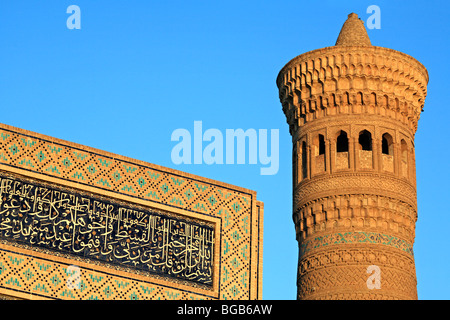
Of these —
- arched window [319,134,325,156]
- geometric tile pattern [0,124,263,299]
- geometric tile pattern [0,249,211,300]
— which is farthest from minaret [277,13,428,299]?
geometric tile pattern [0,249,211,300]

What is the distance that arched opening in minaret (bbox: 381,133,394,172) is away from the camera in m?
13.9

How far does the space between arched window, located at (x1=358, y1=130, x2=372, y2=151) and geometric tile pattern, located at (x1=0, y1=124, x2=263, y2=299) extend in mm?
4229

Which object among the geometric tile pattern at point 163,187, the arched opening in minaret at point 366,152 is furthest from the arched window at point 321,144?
the geometric tile pattern at point 163,187

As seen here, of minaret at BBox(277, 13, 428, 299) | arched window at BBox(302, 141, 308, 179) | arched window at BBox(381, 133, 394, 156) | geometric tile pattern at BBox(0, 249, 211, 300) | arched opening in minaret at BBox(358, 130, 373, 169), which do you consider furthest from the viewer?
arched window at BBox(302, 141, 308, 179)

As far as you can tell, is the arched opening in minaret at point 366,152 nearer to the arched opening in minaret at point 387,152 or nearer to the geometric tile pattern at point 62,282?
the arched opening in minaret at point 387,152

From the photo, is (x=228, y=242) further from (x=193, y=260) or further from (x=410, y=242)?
(x=410, y=242)

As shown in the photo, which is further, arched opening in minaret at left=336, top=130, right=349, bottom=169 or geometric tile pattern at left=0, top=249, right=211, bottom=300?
arched opening in minaret at left=336, top=130, right=349, bottom=169

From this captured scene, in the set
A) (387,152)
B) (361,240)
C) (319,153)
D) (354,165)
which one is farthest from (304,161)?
(361,240)

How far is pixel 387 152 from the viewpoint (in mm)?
14305

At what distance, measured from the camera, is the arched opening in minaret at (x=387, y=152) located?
1390cm

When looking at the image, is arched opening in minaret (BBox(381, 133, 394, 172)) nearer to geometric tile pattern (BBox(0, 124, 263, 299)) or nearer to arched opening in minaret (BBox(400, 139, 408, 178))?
arched opening in minaret (BBox(400, 139, 408, 178))

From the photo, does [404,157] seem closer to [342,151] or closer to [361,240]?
[342,151]

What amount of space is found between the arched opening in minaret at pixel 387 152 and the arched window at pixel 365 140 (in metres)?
0.20
